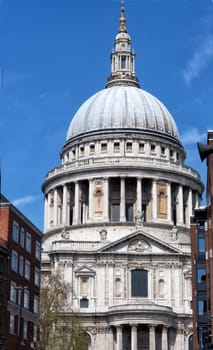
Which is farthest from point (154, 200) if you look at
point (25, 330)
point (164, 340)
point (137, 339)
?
point (25, 330)

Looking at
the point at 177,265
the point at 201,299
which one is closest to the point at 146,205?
the point at 177,265

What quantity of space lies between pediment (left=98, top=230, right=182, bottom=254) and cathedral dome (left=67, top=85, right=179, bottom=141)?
1045 inches

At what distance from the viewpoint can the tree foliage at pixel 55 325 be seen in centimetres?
8938

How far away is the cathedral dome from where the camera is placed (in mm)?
148750

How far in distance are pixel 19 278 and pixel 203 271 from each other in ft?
62.7

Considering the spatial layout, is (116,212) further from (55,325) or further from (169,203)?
(55,325)

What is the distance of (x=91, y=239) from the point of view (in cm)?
13375

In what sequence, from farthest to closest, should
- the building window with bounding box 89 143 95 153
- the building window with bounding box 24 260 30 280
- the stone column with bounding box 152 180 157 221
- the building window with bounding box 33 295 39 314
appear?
the building window with bounding box 89 143 95 153 < the stone column with bounding box 152 180 157 221 < the building window with bounding box 33 295 39 314 < the building window with bounding box 24 260 30 280

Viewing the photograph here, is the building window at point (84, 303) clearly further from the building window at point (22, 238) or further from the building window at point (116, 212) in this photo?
the building window at point (22, 238)

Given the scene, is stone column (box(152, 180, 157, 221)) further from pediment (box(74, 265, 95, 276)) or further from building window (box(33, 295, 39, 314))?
building window (box(33, 295, 39, 314))

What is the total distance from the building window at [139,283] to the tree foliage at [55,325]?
1001 inches

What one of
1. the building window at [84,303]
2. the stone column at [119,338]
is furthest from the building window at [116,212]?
the stone column at [119,338]

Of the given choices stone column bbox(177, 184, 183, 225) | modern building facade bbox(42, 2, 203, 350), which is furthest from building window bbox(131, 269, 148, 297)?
stone column bbox(177, 184, 183, 225)

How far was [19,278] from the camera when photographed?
7456 cm
